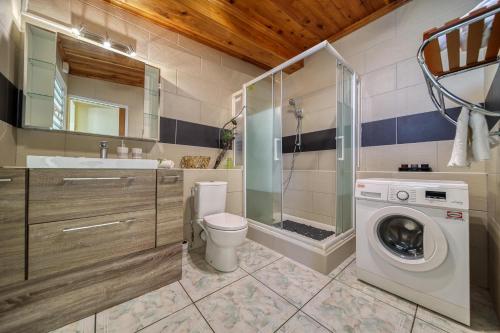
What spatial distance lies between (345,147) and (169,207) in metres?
1.68

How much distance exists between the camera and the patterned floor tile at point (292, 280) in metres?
1.25

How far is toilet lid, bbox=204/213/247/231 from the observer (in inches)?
57.4

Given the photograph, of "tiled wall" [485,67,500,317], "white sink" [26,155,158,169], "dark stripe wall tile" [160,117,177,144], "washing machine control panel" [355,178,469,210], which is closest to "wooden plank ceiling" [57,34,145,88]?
"dark stripe wall tile" [160,117,177,144]

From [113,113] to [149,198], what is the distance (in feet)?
3.14

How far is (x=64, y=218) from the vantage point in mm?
1011

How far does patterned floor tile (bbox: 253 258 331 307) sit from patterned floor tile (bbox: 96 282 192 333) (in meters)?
0.59

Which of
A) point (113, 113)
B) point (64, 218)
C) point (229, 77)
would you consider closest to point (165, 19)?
point (229, 77)

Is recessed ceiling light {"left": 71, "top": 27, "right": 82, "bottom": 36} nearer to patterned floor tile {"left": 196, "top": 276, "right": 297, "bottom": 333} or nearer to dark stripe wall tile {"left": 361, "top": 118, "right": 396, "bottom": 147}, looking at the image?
patterned floor tile {"left": 196, "top": 276, "right": 297, "bottom": 333}

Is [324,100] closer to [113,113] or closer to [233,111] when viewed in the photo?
[233,111]

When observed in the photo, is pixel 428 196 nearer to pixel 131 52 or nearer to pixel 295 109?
pixel 295 109

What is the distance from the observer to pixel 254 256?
179 centimetres

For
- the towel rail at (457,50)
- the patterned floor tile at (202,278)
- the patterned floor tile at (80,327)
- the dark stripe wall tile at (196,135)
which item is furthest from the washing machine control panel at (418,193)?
the patterned floor tile at (80,327)

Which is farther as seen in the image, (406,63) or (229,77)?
(229,77)

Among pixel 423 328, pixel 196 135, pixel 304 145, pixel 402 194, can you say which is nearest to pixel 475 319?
pixel 423 328
